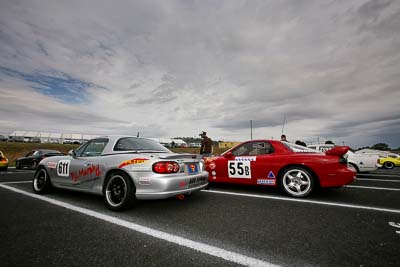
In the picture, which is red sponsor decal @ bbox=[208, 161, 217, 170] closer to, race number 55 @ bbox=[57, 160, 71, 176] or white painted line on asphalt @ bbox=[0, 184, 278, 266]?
white painted line on asphalt @ bbox=[0, 184, 278, 266]

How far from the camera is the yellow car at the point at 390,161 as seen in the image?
1504cm

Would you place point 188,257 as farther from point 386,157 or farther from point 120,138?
point 386,157

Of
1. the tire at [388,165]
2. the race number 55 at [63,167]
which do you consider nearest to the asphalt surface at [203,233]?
the race number 55 at [63,167]

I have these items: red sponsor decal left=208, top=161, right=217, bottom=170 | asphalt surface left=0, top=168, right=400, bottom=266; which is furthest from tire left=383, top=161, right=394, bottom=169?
red sponsor decal left=208, top=161, right=217, bottom=170

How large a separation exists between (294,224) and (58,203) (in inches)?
162

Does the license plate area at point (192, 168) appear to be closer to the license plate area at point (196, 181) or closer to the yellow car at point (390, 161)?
the license plate area at point (196, 181)

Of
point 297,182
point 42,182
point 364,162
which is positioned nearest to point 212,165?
point 297,182

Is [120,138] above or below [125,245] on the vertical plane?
above

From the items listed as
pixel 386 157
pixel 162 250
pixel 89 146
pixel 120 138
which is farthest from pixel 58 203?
pixel 386 157

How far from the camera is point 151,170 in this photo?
3119 millimetres

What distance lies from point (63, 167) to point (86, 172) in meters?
0.87

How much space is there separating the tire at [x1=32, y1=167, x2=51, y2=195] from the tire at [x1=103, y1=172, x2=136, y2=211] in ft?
6.98

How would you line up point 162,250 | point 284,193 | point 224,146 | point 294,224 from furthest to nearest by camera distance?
point 224,146, point 284,193, point 294,224, point 162,250

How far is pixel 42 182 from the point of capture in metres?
4.67
